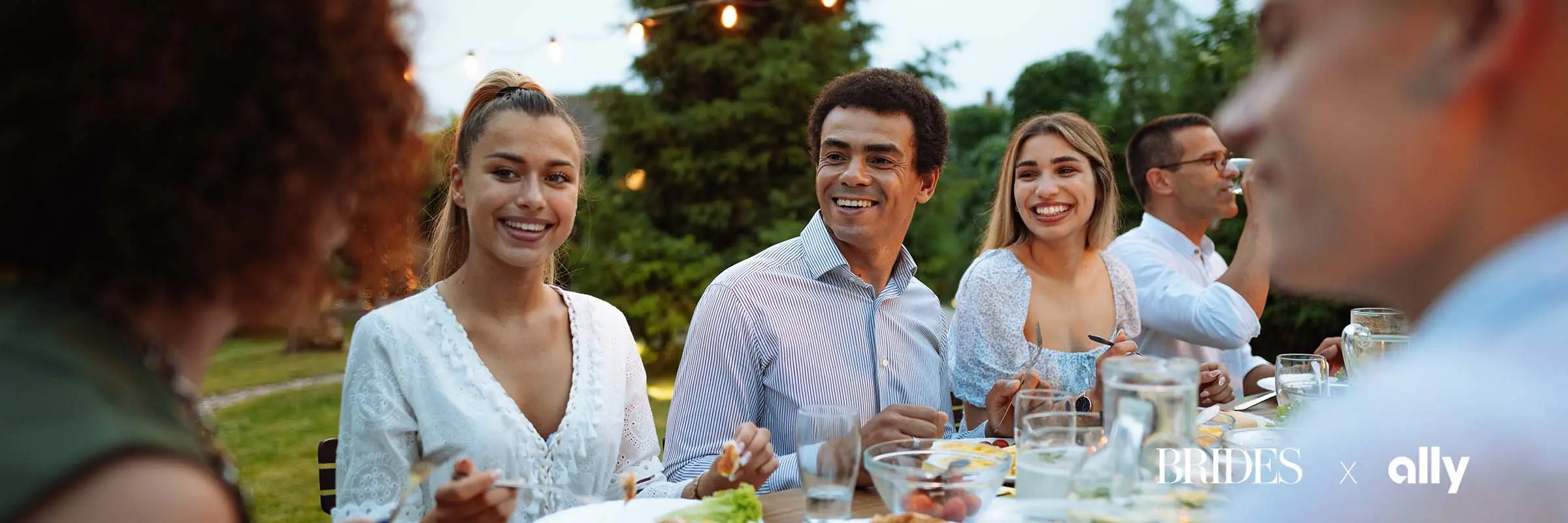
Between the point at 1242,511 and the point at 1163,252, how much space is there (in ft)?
14.3

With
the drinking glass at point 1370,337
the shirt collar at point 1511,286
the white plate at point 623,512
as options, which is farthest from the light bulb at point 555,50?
the shirt collar at point 1511,286

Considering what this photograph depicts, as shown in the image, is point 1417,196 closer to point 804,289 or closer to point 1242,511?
point 1242,511

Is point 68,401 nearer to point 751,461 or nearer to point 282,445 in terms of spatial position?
point 751,461

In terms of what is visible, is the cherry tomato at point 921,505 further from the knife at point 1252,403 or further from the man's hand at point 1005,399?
the knife at point 1252,403

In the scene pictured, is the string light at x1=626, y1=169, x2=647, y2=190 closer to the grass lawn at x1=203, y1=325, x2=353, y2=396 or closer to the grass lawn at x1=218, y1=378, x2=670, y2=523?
the grass lawn at x1=218, y1=378, x2=670, y2=523

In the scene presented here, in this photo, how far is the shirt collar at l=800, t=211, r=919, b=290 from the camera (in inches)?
128

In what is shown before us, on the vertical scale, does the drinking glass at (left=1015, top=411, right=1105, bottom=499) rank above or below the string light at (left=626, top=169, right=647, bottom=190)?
below

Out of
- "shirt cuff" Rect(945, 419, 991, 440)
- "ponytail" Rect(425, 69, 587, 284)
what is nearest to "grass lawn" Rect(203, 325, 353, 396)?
"ponytail" Rect(425, 69, 587, 284)

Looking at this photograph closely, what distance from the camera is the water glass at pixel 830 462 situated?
1.79m

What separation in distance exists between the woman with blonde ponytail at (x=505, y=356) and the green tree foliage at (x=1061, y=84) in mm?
7171

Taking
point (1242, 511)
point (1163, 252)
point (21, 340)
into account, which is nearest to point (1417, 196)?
point (1242, 511)

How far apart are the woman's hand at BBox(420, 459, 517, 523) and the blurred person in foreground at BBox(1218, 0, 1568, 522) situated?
150 cm

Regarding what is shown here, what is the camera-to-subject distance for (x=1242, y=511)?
55 cm

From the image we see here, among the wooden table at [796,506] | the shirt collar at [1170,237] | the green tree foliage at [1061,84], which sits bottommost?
the wooden table at [796,506]
